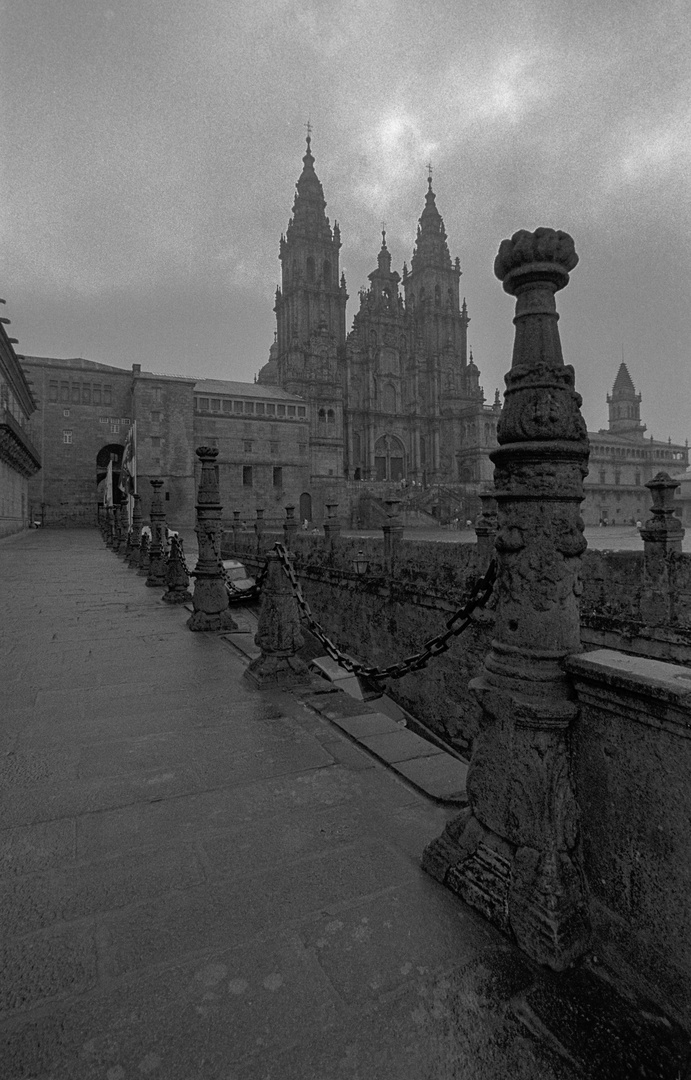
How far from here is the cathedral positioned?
5784cm

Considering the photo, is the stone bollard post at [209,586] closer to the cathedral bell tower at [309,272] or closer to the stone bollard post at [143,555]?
the stone bollard post at [143,555]

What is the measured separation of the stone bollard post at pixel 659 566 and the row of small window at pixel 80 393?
44991 millimetres

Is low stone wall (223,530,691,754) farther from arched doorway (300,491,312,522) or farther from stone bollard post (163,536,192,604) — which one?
arched doorway (300,491,312,522)

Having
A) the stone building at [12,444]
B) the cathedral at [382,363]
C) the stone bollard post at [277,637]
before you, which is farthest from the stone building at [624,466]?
the stone bollard post at [277,637]

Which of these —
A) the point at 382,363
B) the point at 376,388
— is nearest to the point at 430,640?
the point at 376,388

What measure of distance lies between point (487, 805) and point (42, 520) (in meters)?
46.8

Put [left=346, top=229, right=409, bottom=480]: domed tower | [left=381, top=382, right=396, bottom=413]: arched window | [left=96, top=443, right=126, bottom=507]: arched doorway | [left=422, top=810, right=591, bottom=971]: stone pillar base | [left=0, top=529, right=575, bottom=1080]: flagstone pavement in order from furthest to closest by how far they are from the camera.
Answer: [left=381, top=382, right=396, bottom=413]: arched window < [left=346, top=229, right=409, bottom=480]: domed tower < [left=96, top=443, right=126, bottom=507]: arched doorway < [left=422, top=810, right=591, bottom=971]: stone pillar base < [left=0, top=529, right=575, bottom=1080]: flagstone pavement

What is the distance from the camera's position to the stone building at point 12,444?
22.2 metres

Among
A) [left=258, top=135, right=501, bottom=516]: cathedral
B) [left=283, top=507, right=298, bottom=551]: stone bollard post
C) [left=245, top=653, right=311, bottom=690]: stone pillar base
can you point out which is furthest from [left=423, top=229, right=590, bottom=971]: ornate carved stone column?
[left=258, top=135, right=501, bottom=516]: cathedral

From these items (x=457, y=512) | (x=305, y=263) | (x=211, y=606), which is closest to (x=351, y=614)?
(x=211, y=606)

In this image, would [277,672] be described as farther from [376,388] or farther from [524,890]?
[376,388]

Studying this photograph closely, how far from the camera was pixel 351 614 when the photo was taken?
15.9m

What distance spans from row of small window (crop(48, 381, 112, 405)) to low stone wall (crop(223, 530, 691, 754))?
1265 inches

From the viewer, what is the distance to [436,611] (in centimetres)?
1211
